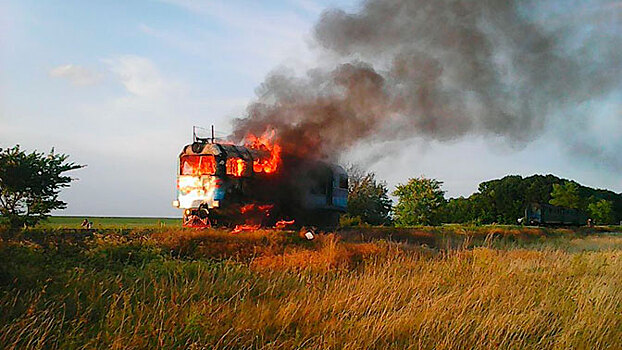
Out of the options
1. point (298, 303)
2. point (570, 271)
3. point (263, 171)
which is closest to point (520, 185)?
point (263, 171)

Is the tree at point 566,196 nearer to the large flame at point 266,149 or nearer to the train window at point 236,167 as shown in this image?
the large flame at point 266,149

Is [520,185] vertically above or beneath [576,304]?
above

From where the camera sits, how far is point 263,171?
25641mm

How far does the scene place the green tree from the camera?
3563 inches

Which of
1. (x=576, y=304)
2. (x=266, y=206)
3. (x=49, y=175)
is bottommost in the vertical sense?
(x=576, y=304)

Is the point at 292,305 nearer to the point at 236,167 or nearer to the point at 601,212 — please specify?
the point at 236,167

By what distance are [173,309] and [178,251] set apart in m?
8.45

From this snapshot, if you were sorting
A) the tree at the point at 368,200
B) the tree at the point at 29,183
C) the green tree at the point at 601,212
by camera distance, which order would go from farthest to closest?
the green tree at the point at 601,212, the tree at the point at 368,200, the tree at the point at 29,183

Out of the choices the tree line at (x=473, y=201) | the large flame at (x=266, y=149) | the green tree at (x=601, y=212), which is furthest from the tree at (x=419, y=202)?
the green tree at (x=601, y=212)

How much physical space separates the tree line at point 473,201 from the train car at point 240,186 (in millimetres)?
14059

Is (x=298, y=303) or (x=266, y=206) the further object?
(x=266, y=206)

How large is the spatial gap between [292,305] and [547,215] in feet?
207

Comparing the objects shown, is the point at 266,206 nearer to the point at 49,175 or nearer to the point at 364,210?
the point at 49,175

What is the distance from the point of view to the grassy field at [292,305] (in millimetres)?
6508
